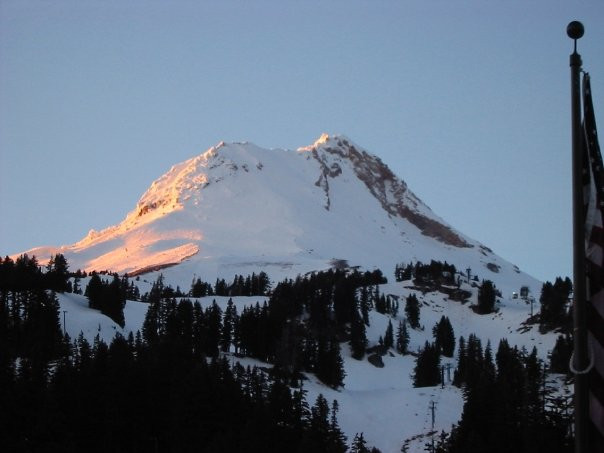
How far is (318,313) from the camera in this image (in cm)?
18450

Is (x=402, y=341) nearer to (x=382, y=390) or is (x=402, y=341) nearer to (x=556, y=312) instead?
(x=556, y=312)

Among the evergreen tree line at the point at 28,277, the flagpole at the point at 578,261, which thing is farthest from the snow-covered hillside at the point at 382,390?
the flagpole at the point at 578,261

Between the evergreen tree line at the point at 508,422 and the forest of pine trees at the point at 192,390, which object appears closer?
the evergreen tree line at the point at 508,422

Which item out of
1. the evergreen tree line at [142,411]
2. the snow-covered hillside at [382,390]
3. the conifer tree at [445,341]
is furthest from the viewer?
the conifer tree at [445,341]

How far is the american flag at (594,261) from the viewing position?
11.6 meters

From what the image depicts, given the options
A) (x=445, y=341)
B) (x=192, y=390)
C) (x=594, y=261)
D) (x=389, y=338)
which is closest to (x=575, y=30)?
(x=594, y=261)

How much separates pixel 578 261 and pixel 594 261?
344mm

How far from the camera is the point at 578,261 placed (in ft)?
38.8

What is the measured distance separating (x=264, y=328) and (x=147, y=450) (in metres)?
58.1

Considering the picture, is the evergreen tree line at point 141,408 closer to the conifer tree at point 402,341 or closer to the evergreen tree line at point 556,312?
the conifer tree at point 402,341

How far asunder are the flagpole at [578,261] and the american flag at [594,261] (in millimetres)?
181

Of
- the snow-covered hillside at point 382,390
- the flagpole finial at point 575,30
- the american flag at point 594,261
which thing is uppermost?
the flagpole finial at point 575,30

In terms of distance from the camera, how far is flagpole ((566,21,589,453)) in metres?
11.4

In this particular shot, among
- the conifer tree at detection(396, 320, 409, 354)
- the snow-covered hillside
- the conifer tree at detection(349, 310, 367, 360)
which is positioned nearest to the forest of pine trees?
the snow-covered hillside
